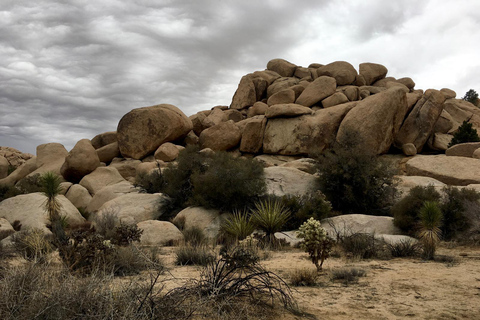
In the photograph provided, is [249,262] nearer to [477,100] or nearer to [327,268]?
[327,268]

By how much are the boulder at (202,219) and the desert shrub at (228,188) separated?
1.04 feet

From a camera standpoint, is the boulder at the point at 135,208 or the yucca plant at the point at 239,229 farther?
the boulder at the point at 135,208

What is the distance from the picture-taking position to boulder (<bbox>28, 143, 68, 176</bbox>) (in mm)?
27172

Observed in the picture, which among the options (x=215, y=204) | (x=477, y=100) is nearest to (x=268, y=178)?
(x=215, y=204)

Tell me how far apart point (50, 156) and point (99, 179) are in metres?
7.21

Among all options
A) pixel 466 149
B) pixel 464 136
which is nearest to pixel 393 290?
pixel 466 149

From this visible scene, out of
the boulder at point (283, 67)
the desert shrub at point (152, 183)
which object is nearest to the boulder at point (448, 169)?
the desert shrub at point (152, 183)

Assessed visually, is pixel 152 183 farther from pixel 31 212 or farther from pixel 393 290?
pixel 393 290

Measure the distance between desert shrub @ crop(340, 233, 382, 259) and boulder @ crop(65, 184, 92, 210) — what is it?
16.7m

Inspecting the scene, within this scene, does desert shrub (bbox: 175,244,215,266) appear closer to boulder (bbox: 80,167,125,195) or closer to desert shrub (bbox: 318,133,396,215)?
desert shrub (bbox: 318,133,396,215)

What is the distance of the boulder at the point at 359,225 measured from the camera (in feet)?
39.1

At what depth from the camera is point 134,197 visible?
1720 centimetres

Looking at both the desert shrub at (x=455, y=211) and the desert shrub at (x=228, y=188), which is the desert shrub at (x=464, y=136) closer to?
the desert shrub at (x=455, y=211)

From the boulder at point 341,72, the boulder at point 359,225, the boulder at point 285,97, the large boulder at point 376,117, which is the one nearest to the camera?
the boulder at point 359,225
